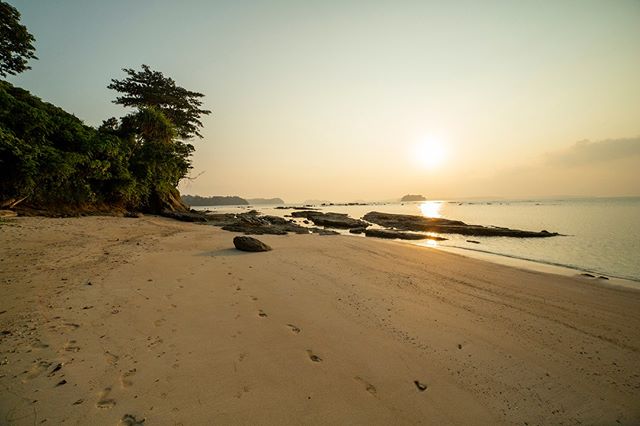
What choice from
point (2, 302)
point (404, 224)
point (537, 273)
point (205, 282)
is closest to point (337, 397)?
point (205, 282)

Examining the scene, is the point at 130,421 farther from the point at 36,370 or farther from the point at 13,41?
the point at 13,41

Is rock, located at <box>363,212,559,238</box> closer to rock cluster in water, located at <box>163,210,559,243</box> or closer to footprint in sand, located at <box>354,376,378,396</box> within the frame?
rock cluster in water, located at <box>163,210,559,243</box>

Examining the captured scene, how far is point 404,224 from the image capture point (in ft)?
113

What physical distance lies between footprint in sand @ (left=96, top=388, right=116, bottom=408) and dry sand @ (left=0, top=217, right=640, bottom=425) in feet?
0.06

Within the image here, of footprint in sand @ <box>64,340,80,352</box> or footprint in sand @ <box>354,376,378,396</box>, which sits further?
footprint in sand @ <box>64,340,80,352</box>

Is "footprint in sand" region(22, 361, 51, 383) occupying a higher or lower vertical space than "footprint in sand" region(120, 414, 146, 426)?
lower

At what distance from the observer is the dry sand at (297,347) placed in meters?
2.94

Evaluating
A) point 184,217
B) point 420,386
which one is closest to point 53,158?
point 184,217

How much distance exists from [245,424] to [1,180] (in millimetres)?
20200

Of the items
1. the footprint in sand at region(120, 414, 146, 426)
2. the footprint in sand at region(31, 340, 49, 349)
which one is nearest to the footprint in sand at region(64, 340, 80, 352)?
the footprint in sand at region(31, 340, 49, 349)

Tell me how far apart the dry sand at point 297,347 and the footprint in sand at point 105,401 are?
0.02 metres

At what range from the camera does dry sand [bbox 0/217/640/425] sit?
294 cm

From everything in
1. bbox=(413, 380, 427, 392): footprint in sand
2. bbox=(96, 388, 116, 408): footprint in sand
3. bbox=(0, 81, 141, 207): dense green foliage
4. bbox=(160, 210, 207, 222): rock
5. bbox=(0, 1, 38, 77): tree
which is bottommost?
bbox=(413, 380, 427, 392): footprint in sand

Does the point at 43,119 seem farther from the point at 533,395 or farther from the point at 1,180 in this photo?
the point at 533,395
